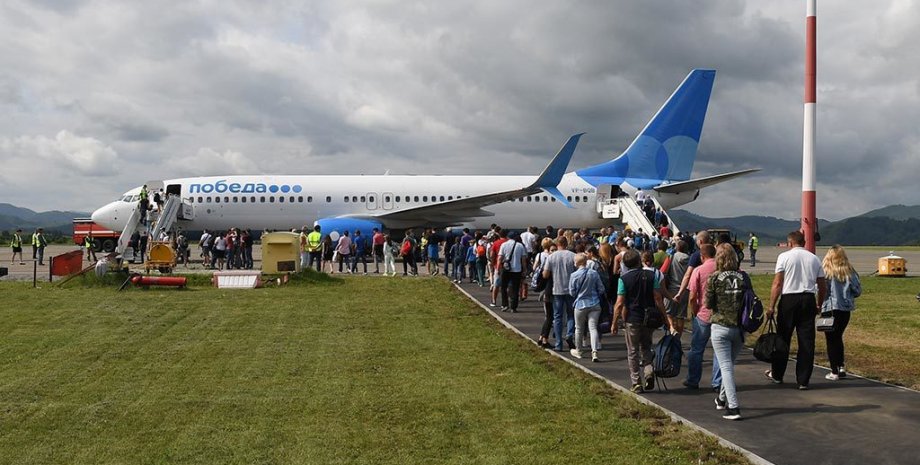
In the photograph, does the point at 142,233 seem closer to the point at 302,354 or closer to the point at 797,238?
the point at 302,354

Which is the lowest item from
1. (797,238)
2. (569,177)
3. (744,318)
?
(744,318)

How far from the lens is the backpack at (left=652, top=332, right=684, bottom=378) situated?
8711 mm

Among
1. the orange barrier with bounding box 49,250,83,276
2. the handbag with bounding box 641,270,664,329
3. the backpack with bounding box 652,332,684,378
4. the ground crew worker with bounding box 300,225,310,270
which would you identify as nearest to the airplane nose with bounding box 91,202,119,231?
the orange barrier with bounding box 49,250,83,276

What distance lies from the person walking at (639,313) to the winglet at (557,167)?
18.7 meters

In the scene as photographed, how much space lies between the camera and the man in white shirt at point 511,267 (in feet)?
50.8

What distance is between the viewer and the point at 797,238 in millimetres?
9352

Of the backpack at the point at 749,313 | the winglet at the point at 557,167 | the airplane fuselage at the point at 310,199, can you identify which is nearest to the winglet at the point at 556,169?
the winglet at the point at 557,167

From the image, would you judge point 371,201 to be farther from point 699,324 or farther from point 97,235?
point 699,324

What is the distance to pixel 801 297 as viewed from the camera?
8.93m

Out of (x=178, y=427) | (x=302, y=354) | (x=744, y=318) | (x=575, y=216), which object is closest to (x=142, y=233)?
(x=575, y=216)

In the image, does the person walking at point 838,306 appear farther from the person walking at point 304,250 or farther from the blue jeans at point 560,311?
the person walking at point 304,250

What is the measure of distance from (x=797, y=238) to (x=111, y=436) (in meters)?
7.70

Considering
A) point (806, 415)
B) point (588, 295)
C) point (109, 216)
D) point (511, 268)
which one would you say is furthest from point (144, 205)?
point (806, 415)

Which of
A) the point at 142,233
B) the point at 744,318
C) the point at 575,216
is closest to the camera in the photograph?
the point at 744,318
